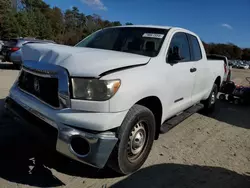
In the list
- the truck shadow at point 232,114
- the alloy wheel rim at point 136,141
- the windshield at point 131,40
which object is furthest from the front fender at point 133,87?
the truck shadow at point 232,114

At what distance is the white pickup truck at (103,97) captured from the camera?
2689 mm

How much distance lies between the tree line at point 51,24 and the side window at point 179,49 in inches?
1235

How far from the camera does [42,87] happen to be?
3006 mm

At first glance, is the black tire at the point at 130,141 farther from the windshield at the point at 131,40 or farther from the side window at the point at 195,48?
the side window at the point at 195,48

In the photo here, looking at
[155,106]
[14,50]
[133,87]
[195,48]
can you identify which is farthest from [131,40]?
[14,50]

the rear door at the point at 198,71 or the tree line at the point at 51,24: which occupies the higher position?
the tree line at the point at 51,24

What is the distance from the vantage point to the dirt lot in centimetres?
309

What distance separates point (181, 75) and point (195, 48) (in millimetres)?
1352

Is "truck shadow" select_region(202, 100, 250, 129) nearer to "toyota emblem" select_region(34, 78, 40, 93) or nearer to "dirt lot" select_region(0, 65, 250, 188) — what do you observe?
"dirt lot" select_region(0, 65, 250, 188)

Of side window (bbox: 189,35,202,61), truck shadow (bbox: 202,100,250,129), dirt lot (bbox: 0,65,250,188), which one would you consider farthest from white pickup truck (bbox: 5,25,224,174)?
truck shadow (bbox: 202,100,250,129)

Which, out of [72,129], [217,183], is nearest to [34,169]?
[72,129]

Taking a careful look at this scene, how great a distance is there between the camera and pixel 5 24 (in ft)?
172

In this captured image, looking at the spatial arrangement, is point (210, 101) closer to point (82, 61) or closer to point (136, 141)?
point (136, 141)

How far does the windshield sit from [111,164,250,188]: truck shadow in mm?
1616
